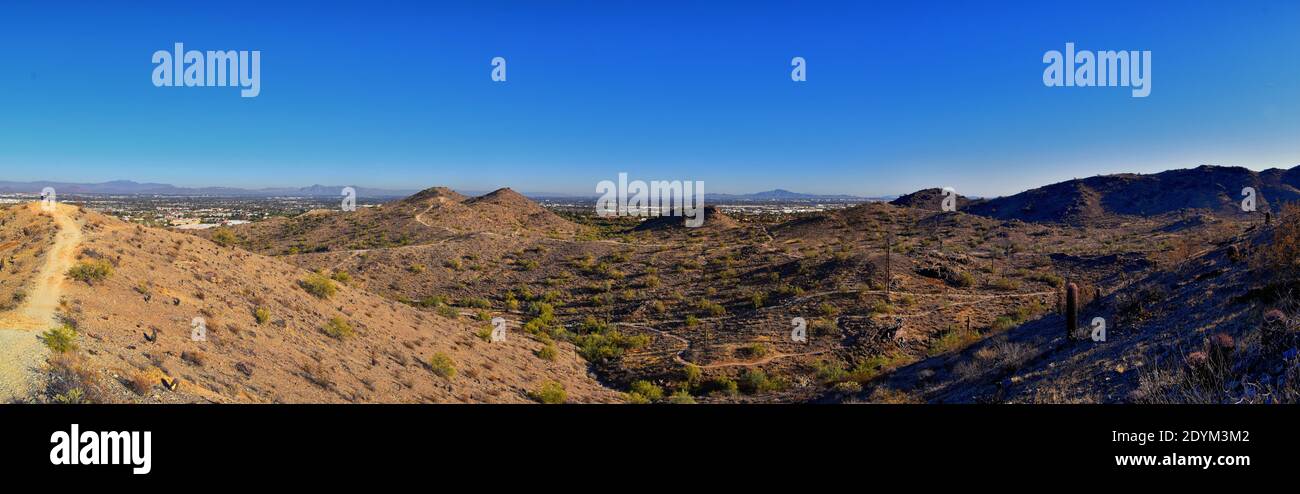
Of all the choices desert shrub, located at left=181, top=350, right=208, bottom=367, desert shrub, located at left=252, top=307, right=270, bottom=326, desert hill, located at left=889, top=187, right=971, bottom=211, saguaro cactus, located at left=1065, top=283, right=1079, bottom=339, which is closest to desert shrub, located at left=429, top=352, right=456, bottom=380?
desert shrub, located at left=252, top=307, right=270, bottom=326

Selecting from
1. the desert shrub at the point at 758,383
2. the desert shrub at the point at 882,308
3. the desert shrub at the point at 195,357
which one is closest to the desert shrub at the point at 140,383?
the desert shrub at the point at 195,357

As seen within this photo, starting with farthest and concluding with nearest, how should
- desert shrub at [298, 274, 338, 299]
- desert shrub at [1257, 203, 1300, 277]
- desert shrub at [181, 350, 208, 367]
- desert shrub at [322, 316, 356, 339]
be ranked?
desert shrub at [298, 274, 338, 299], desert shrub at [322, 316, 356, 339], desert shrub at [1257, 203, 1300, 277], desert shrub at [181, 350, 208, 367]

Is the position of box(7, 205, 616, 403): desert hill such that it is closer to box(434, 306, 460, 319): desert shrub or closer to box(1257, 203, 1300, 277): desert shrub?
box(434, 306, 460, 319): desert shrub

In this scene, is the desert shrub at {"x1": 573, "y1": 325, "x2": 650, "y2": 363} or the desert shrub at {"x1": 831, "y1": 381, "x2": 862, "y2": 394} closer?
the desert shrub at {"x1": 831, "y1": 381, "x2": 862, "y2": 394}

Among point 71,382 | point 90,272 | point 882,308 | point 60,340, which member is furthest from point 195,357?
point 882,308

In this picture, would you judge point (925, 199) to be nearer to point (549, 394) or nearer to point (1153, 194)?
point (1153, 194)
